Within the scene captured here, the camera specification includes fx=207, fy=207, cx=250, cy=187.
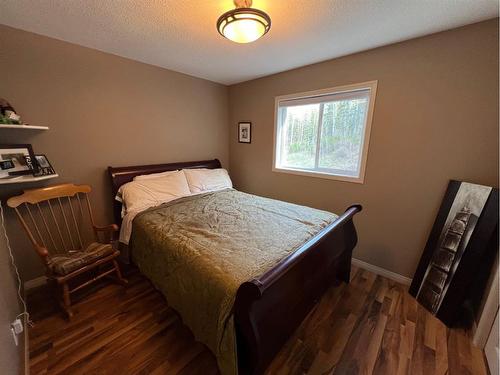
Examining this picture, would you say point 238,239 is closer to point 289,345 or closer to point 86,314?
point 289,345

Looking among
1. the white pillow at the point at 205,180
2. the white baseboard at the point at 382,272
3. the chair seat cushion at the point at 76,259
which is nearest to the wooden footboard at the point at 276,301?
the white baseboard at the point at 382,272

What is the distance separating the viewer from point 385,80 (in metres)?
2.04

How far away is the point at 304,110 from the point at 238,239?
204cm

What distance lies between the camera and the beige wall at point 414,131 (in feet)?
5.38

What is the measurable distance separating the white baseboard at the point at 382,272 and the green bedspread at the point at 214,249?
0.95 meters

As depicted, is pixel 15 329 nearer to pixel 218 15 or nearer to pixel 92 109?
pixel 92 109

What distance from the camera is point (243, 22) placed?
4.12 feet

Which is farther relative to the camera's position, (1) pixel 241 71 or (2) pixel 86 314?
(1) pixel 241 71

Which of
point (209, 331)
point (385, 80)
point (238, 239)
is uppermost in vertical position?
point (385, 80)

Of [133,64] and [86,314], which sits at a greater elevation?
[133,64]

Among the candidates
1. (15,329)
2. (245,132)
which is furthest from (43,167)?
(245,132)

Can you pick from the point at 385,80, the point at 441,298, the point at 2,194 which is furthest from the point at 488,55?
the point at 2,194

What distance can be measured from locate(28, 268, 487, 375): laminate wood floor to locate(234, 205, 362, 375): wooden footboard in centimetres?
29

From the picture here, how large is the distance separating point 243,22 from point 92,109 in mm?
1875
